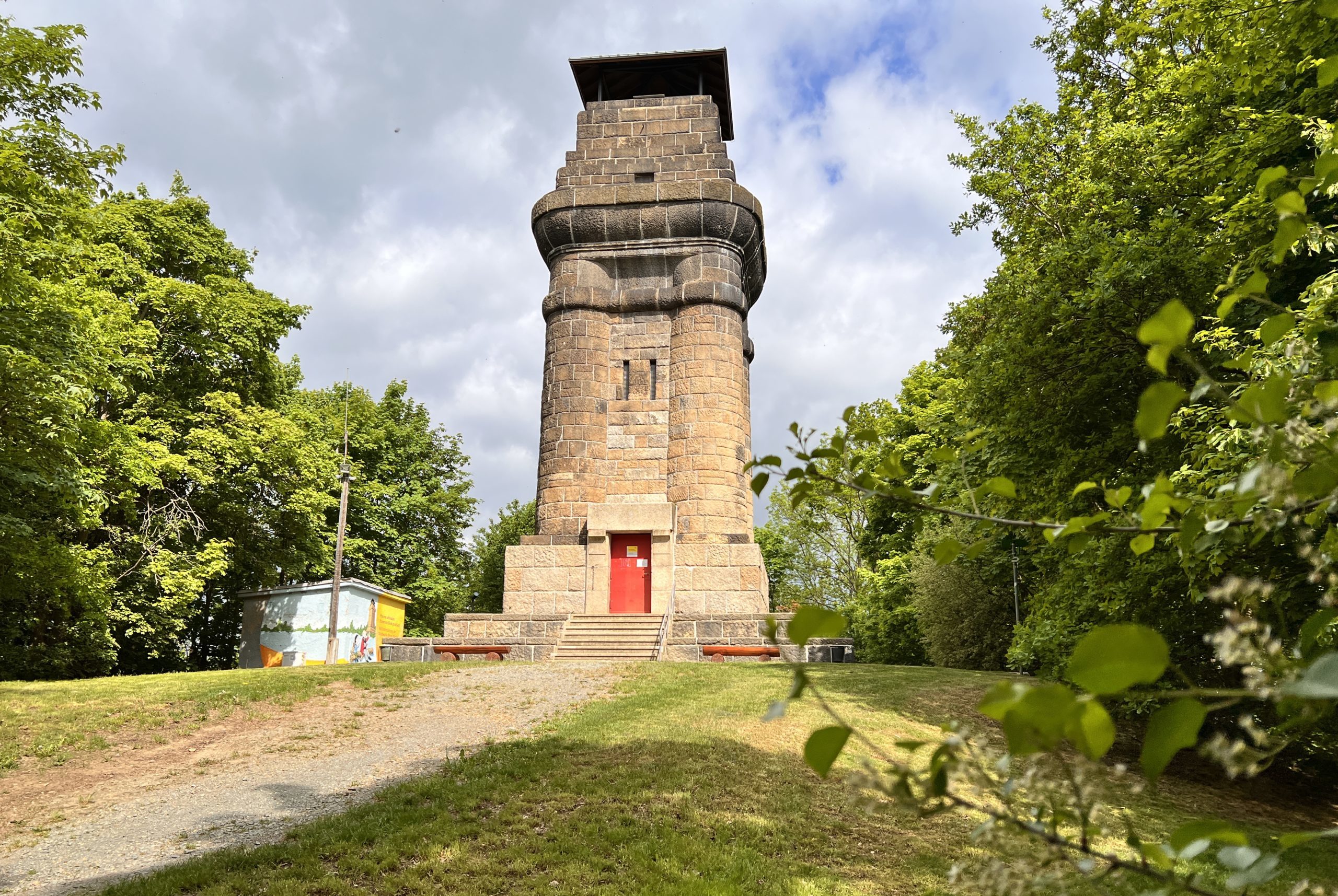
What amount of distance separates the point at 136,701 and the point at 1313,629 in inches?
546

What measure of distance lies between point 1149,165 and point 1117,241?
2.69m

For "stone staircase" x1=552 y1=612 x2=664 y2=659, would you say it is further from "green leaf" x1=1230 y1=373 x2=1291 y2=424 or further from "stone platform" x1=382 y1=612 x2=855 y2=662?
"green leaf" x1=1230 y1=373 x2=1291 y2=424

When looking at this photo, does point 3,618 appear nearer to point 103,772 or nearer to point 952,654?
point 103,772

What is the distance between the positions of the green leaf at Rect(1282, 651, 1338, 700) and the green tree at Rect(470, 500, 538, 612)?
39.8m

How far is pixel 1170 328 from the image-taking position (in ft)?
3.74

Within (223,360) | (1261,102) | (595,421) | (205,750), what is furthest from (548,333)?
(1261,102)

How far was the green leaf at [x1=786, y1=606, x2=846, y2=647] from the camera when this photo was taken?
3.32 ft

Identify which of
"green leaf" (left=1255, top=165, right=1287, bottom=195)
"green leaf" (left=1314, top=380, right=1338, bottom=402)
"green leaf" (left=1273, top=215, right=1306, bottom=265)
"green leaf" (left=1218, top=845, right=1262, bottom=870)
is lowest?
"green leaf" (left=1218, top=845, right=1262, bottom=870)

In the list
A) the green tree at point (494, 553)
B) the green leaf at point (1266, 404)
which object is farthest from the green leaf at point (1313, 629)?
the green tree at point (494, 553)

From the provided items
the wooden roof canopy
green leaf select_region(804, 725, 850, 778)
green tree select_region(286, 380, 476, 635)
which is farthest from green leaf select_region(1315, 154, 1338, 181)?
green tree select_region(286, 380, 476, 635)

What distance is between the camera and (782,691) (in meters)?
12.7

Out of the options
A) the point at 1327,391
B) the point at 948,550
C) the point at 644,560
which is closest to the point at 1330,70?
the point at 1327,391

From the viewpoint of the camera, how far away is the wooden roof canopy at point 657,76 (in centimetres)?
2364

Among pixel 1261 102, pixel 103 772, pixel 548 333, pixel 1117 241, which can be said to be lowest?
pixel 103 772
